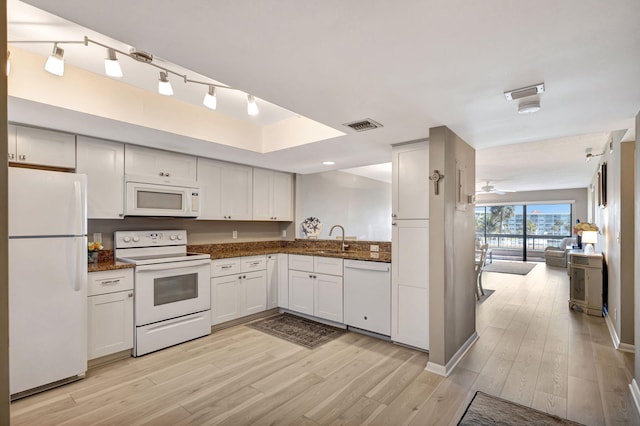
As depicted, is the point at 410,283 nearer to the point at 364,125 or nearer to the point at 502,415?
the point at 502,415

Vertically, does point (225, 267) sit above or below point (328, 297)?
above

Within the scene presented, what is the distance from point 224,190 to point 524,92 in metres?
3.51

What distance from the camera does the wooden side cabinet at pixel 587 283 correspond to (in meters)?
4.54

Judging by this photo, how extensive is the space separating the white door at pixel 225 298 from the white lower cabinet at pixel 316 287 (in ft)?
2.60

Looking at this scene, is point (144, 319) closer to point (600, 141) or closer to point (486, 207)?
point (600, 141)

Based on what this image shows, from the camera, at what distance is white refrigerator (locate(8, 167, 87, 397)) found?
2352 mm

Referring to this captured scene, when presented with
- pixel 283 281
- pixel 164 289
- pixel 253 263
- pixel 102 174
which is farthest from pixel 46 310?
pixel 283 281

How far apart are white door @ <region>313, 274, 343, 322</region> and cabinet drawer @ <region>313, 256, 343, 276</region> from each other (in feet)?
0.21

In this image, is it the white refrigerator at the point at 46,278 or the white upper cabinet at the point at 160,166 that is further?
the white upper cabinet at the point at 160,166

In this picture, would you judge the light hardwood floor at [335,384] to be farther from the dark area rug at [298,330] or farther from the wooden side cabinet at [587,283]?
the wooden side cabinet at [587,283]

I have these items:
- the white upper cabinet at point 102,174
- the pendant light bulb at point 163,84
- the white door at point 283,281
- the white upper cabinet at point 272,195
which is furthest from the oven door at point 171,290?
the pendant light bulb at point 163,84

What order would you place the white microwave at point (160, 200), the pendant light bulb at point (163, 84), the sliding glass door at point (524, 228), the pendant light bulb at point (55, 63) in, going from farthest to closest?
the sliding glass door at point (524, 228) < the white microwave at point (160, 200) < the pendant light bulb at point (163, 84) < the pendant light bulb at point (55, 63)

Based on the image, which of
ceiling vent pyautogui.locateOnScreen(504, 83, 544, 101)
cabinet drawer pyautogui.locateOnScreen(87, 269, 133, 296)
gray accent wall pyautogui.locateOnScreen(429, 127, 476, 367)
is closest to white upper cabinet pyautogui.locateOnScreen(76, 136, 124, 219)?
cabinet drawer pyautogui.locateOnScreen(87, 269, 133, 296)

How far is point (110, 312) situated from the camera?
9.72ft
